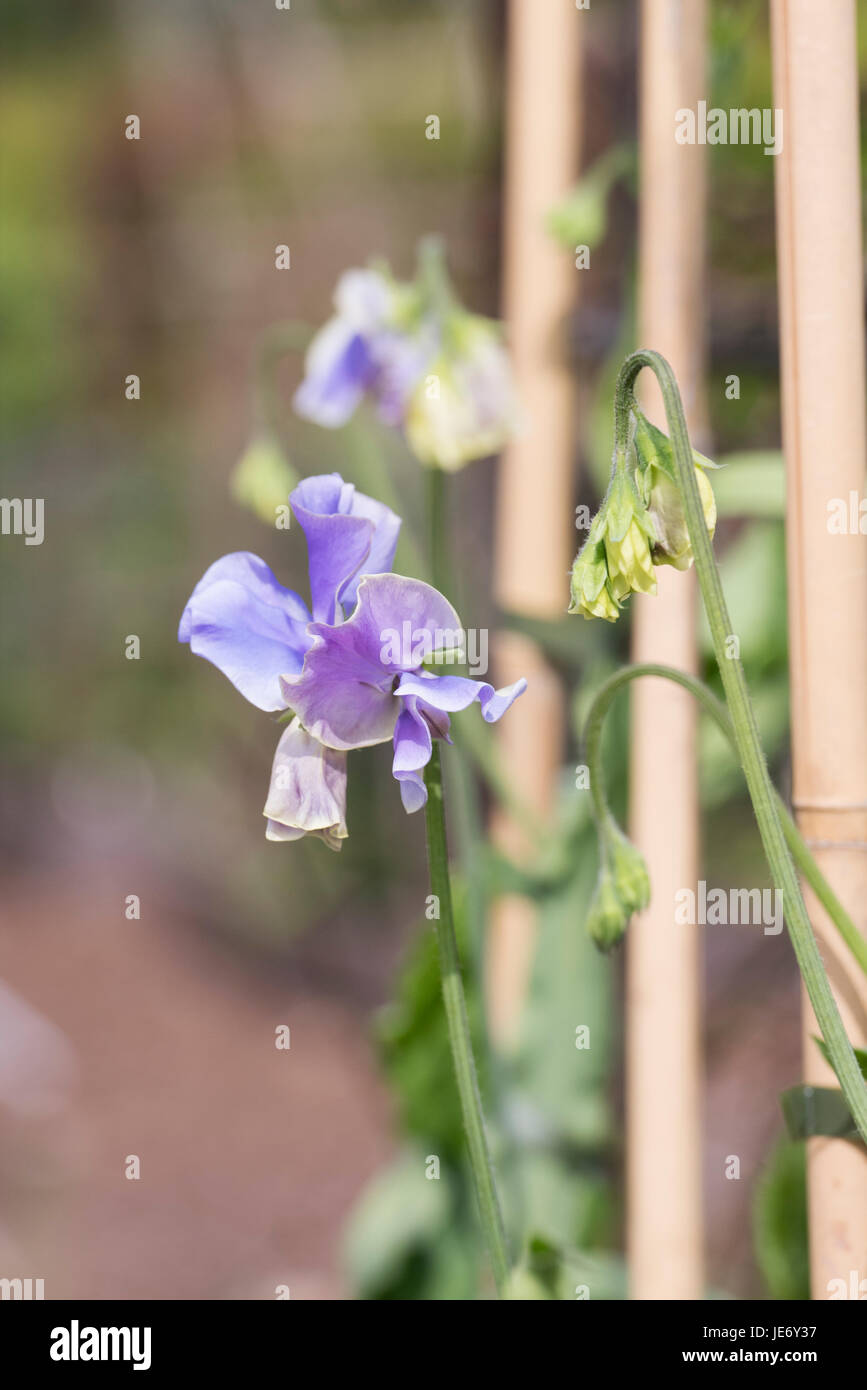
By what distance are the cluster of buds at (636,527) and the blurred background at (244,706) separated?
383 mm

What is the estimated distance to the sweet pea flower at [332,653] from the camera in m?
0.39

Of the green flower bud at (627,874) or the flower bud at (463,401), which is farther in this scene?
the flower bud at (463,401)

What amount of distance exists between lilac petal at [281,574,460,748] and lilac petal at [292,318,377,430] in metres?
0.44

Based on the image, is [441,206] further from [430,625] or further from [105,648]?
[430,625]

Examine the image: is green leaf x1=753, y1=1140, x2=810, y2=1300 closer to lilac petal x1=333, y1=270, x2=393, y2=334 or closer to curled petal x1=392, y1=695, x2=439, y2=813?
curled petal x1=392, y1=695, x2=439, y2=813

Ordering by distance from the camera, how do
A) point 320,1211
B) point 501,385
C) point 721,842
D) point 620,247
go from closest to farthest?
point 501,385 → point 620,247 → point 721,842 → point 320,1211

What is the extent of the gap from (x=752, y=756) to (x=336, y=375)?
0.55m

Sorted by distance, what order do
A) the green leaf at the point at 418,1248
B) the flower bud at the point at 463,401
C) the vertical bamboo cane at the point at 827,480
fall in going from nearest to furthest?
the vertical bamboo cane at the point at 827,480 < the flower bud at the point at 463,401 < the green leaf at the point at 418,1248

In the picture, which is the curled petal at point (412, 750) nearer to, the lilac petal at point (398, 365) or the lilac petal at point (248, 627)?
the lilac petal at point (248, 627)

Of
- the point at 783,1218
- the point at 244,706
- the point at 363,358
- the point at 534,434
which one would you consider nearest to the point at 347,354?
the point at 363,358

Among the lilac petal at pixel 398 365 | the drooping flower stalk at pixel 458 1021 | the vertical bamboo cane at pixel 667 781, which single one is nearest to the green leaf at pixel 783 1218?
the vertical bamboo cane at pixel 667 781

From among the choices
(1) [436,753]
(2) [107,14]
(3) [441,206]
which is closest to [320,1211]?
(1) [436,753]

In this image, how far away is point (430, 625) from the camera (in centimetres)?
39
